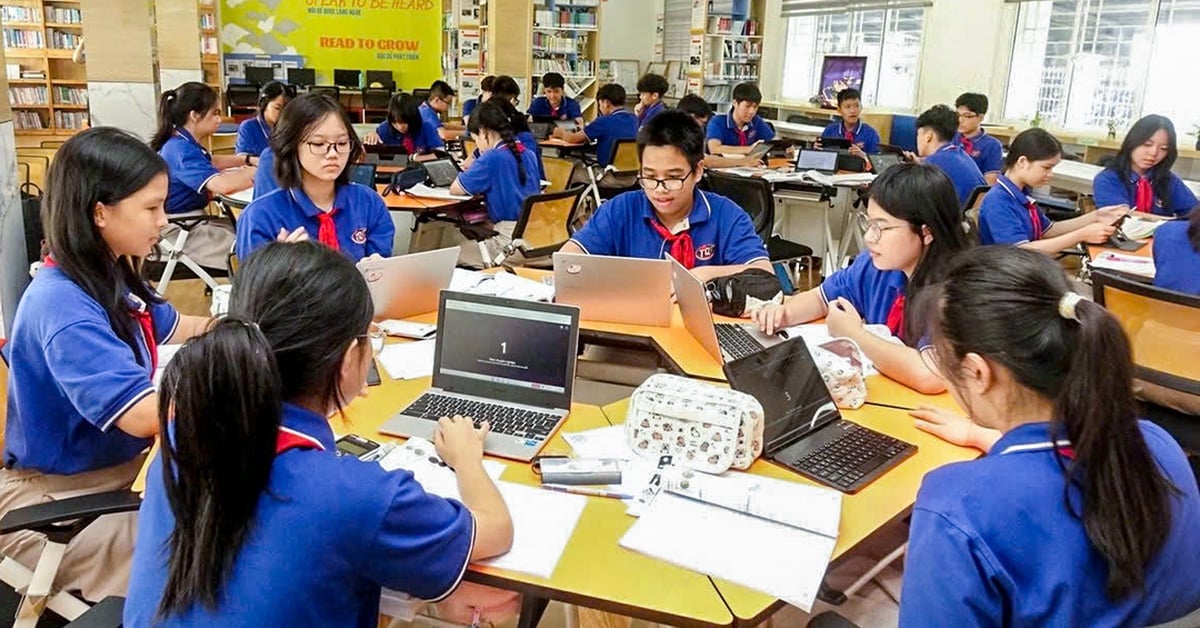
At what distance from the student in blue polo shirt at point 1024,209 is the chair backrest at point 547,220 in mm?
1905

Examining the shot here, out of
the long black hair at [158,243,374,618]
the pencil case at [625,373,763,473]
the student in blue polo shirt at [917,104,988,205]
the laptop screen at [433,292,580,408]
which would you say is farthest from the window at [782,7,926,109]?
the long black hair at [158,243,374,618]

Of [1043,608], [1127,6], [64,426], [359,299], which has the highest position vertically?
[1127,6]

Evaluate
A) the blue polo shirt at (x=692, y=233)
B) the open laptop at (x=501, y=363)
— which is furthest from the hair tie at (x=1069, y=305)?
the blue polo shirt at (x=692, y=233)

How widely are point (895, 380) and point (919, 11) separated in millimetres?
8039

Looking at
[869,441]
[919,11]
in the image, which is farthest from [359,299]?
[919,11]

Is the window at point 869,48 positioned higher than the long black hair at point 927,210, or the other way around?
the window at point 869,48

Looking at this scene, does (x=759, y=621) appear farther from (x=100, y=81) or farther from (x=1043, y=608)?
(x=100, y=81)

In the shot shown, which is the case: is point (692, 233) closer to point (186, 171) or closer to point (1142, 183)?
point (186, 171)

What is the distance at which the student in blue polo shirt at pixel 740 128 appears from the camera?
7.78 m

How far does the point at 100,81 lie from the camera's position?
24.8ft

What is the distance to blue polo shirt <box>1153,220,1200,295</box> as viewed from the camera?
A: 304cm

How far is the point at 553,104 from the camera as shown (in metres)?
9.31

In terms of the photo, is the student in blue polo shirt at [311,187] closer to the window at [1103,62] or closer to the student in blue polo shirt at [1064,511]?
the student in blue polo shirt at [1064,511]

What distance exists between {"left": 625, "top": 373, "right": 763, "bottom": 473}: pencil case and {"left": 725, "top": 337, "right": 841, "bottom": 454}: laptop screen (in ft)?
0.24
